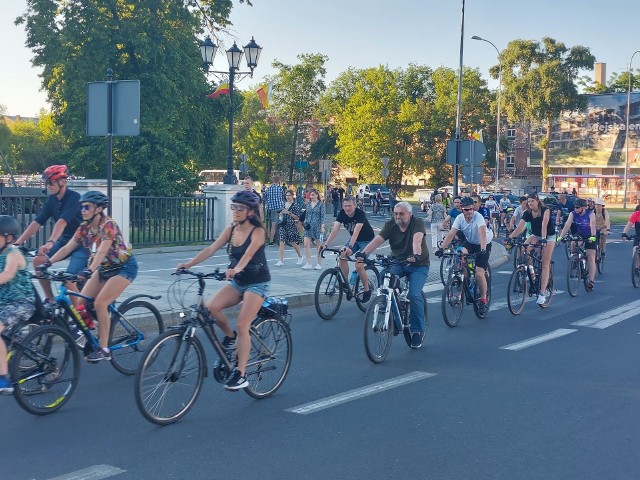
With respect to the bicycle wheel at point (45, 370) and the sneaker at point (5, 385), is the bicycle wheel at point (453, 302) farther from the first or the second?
the sneaker at point (5, 385)

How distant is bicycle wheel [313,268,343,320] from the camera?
11391 mm

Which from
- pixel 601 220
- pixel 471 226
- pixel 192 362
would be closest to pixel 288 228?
pixel 471 226

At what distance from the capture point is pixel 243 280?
6.57m

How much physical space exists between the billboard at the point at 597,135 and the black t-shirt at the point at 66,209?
71.2 m

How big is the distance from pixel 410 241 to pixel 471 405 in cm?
269

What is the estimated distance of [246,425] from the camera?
20.1 feet

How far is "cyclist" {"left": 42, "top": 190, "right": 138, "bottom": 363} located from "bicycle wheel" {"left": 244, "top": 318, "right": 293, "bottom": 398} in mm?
1337

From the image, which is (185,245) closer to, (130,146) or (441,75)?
(130,146)

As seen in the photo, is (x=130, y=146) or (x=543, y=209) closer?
(x=543, y=209)

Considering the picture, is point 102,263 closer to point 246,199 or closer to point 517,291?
point 246,199

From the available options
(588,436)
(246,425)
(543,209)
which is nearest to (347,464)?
(246,425)

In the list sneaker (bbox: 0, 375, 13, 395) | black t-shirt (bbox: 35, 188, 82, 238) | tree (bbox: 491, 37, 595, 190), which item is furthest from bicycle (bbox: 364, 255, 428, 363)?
tree (bbox: 491, 37, 595, 190)

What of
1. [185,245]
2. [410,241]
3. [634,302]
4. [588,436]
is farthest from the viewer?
[185,245]

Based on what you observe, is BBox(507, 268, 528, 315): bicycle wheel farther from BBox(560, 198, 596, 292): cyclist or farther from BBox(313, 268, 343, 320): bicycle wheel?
BBox(560, 198, 596, 292): cyclist
